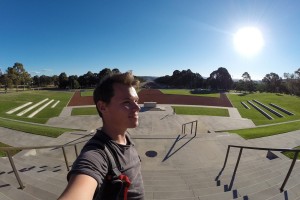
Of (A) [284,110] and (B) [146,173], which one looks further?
(A) [284,110]

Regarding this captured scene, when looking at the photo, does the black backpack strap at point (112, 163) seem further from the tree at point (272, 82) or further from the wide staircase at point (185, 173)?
the tree at point (272, 82)

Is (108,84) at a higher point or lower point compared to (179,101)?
higher

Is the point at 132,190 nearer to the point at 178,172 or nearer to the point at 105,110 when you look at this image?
the point at 105,110

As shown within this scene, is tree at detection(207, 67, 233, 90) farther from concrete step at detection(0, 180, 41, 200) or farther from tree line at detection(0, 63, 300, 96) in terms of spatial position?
concrete step at detection(0, 180, 41, 200)

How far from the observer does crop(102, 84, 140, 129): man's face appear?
1802 millimetres

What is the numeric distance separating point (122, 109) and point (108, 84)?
0.91 ft

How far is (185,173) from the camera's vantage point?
22.0 ft

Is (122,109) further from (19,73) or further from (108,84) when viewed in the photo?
(19,73)

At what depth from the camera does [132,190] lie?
1.69 meters

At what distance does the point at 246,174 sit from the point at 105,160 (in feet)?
18.8

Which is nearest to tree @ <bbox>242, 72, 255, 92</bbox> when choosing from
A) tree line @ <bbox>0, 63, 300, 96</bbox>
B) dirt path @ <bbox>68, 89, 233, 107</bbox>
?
tree line @ <bbox>0, 63, 300, 96</bbox>

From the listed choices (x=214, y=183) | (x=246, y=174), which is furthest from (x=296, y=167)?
(x=214, y=183)

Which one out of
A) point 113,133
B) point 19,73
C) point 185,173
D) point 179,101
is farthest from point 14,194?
point 19,73

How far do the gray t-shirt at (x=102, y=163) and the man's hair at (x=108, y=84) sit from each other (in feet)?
1.09
